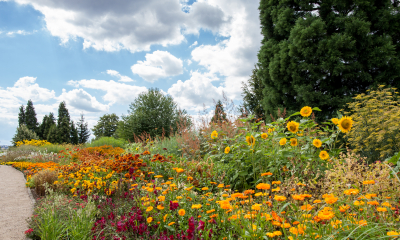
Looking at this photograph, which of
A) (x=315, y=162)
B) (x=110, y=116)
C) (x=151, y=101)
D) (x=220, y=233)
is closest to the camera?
(x=220, y=233)

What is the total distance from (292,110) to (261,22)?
15.5 ft

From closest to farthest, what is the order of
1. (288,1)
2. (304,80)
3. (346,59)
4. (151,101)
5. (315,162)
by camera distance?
1. (315,162)
2. (346,59)
3. (304,80)
4. (288,1)
5. (151,101)

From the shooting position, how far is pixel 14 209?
11.6 feet

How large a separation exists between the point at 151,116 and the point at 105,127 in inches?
1187

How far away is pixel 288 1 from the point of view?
9.41 metres

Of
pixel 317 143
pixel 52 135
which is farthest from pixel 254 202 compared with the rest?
pixel 52 135

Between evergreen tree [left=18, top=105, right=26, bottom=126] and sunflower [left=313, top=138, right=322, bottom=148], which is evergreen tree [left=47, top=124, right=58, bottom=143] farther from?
sunflower [left=313, top=138, right=322, bottom=148]

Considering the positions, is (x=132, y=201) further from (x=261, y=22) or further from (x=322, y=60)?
(x=261, y=22)

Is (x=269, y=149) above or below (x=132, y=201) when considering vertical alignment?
above

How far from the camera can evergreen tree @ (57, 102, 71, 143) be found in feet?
99.7

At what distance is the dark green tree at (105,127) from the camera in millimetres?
40812

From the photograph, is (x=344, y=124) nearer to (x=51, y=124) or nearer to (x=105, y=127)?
(x=51, y=124)

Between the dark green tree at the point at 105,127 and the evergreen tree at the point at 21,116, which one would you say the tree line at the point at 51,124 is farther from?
the dark green tree at the point at 105,127

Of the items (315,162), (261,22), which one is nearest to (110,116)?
Answer: (261,22)
